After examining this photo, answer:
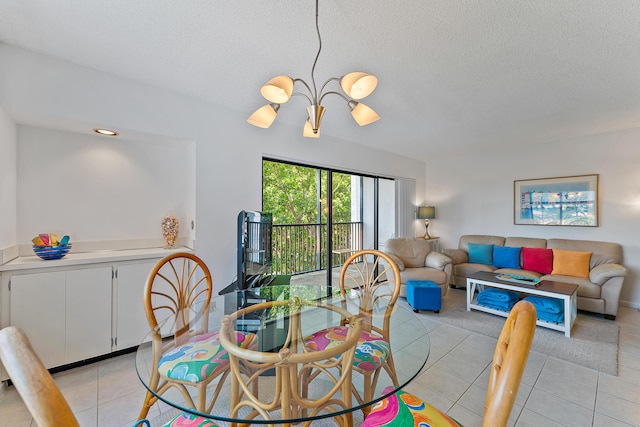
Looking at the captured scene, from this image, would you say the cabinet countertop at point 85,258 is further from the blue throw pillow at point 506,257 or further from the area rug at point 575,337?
the blue throw pillow at point 506,257

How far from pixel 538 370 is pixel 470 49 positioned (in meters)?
2.61

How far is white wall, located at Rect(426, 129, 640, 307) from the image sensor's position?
12.0 ft

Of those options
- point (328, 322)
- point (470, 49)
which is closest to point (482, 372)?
point (328, 322)

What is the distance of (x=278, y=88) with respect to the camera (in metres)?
1.45

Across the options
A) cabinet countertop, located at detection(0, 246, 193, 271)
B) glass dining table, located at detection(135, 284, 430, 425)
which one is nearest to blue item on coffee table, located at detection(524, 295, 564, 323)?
glass dining table, located at detection(135, 284, 430, 425)

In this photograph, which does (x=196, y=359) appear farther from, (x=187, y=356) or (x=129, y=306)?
(x=129, y=306)

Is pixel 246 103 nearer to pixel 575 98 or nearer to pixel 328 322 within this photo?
pixel 328 322

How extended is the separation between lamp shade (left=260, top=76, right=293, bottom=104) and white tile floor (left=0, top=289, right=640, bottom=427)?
2.13m

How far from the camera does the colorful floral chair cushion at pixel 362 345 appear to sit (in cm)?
142

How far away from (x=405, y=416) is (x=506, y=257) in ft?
13.4

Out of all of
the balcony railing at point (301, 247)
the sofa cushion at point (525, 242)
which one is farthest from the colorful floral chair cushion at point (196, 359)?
the sofa cushion at point (525, 242)

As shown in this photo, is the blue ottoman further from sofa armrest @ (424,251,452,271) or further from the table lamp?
the table lamp

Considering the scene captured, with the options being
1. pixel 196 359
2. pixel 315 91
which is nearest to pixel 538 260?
pixel 315 91

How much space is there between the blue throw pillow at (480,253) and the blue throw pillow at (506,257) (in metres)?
0.07
